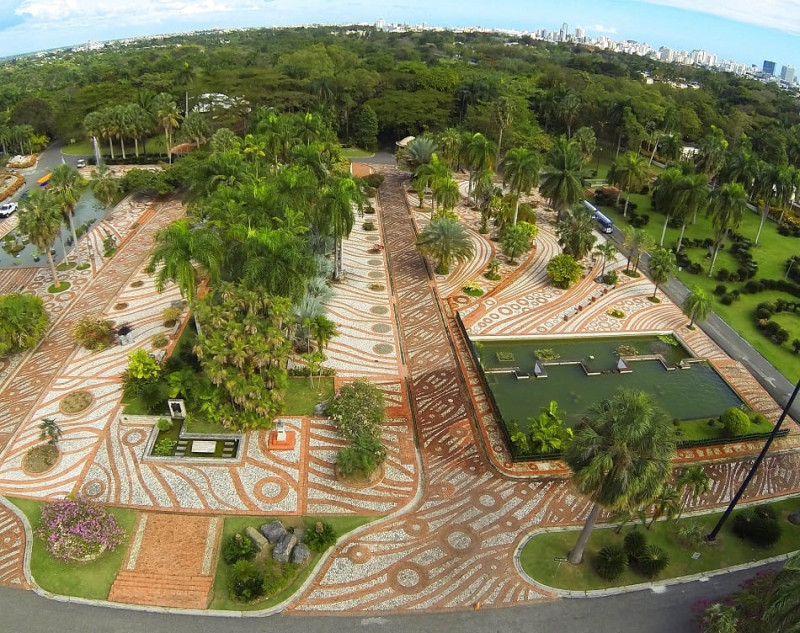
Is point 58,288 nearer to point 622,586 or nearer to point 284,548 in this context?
point 284,548

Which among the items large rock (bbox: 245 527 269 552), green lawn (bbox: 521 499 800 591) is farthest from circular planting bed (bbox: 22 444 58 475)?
green lawn (bbox: 521 499 800 591)

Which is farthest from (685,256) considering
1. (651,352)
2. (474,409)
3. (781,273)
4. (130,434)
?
(130,434)

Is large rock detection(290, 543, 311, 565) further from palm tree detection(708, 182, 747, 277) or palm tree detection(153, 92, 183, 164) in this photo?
palm tree detection(153, 92, 183, 164)

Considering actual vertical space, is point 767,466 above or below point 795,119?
below

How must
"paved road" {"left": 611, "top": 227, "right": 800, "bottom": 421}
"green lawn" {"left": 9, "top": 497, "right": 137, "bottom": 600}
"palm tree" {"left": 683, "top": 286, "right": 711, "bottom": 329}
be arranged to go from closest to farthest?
"green lawn" {"left": 9, "top": 497, "right": 137, "bottom": 600} < "paved road" {"left": 611, "top": 227, "right": 800, "bottom": 421} < "palm tree" {"left": 683, "top": 286, "right": 711, "bottom": 329}

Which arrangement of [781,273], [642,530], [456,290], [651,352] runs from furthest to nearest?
[781,273] → [456,290] → [651,352] → [642,530]

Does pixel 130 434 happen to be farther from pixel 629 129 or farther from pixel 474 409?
pixel 629 129

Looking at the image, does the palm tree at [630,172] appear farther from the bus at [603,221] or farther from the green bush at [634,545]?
the green bush at [634,545]
